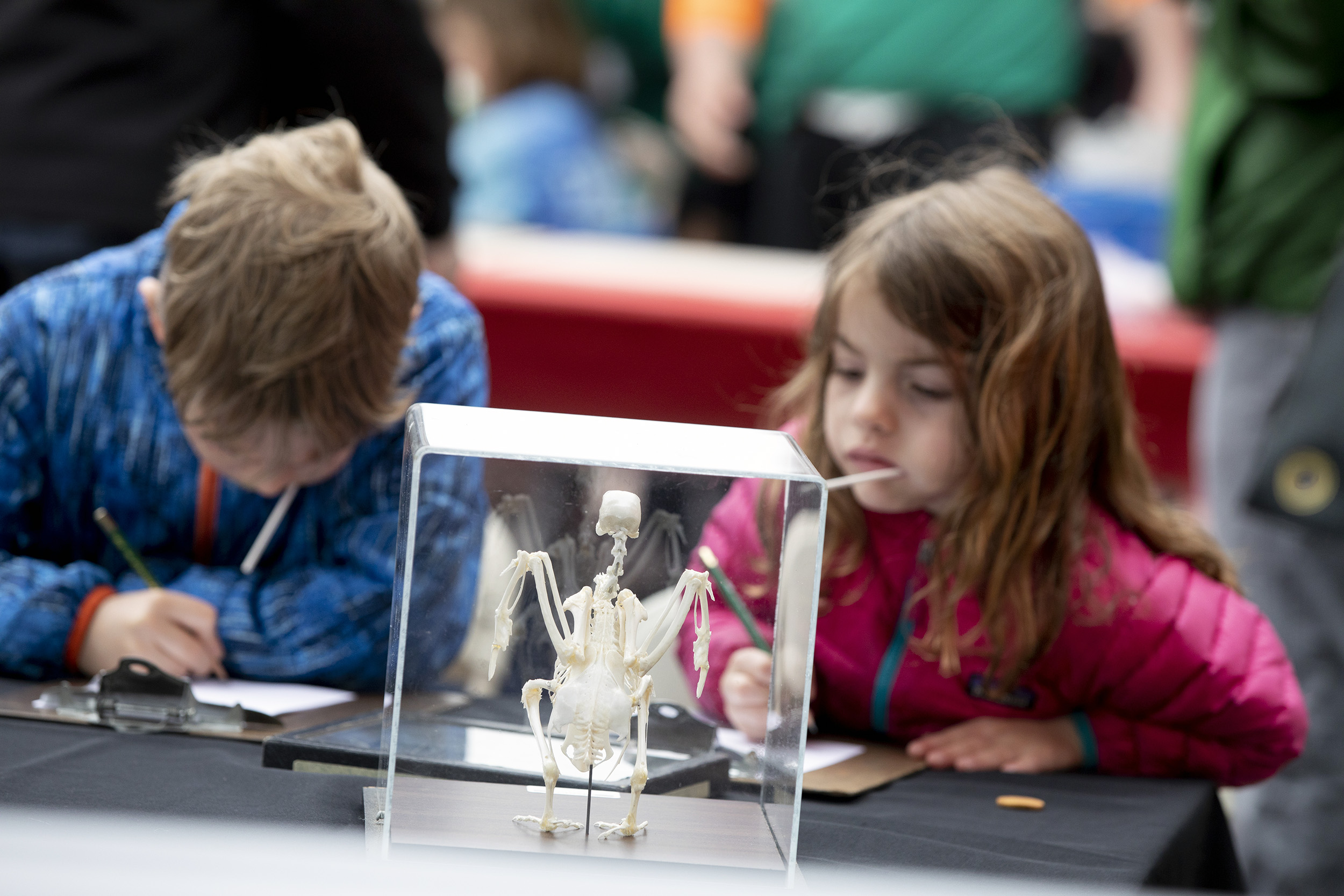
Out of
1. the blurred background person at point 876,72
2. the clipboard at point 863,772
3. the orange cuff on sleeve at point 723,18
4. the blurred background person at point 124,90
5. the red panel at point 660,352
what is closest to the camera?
the clipboard at point 863,772

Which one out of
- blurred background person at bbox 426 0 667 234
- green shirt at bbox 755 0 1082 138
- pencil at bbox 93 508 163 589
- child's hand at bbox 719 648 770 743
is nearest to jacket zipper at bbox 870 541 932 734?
child's hand at bbox 719 648 770 743

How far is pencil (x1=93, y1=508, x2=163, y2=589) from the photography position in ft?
4.61

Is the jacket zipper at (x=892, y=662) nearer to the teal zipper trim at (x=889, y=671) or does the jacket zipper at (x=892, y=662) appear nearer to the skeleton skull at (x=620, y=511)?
the teal zipper trim at (x=889, y=671)

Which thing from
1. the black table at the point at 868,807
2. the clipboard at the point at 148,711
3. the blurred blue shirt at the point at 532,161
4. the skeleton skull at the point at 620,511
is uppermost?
the blurred blue shirt at the point at 532,161

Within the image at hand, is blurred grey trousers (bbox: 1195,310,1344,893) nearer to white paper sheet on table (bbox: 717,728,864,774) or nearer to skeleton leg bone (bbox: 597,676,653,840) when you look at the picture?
white paper sheet on table (bbox: 717,728,864,774)

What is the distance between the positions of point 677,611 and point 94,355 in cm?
79

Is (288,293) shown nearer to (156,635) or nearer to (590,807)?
(156,635)

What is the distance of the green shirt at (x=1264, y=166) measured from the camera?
6.20 ft

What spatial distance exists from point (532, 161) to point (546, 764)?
3144 millimetres

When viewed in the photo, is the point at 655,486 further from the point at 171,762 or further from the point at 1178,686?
the point at 1178,686

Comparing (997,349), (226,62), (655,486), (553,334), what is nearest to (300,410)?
(655,486)

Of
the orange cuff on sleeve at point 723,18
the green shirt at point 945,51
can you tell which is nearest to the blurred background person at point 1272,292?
the green shirt at point 945,51

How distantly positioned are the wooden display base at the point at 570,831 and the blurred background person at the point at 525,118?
9.72 feet

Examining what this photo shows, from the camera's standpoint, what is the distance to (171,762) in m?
1.11
